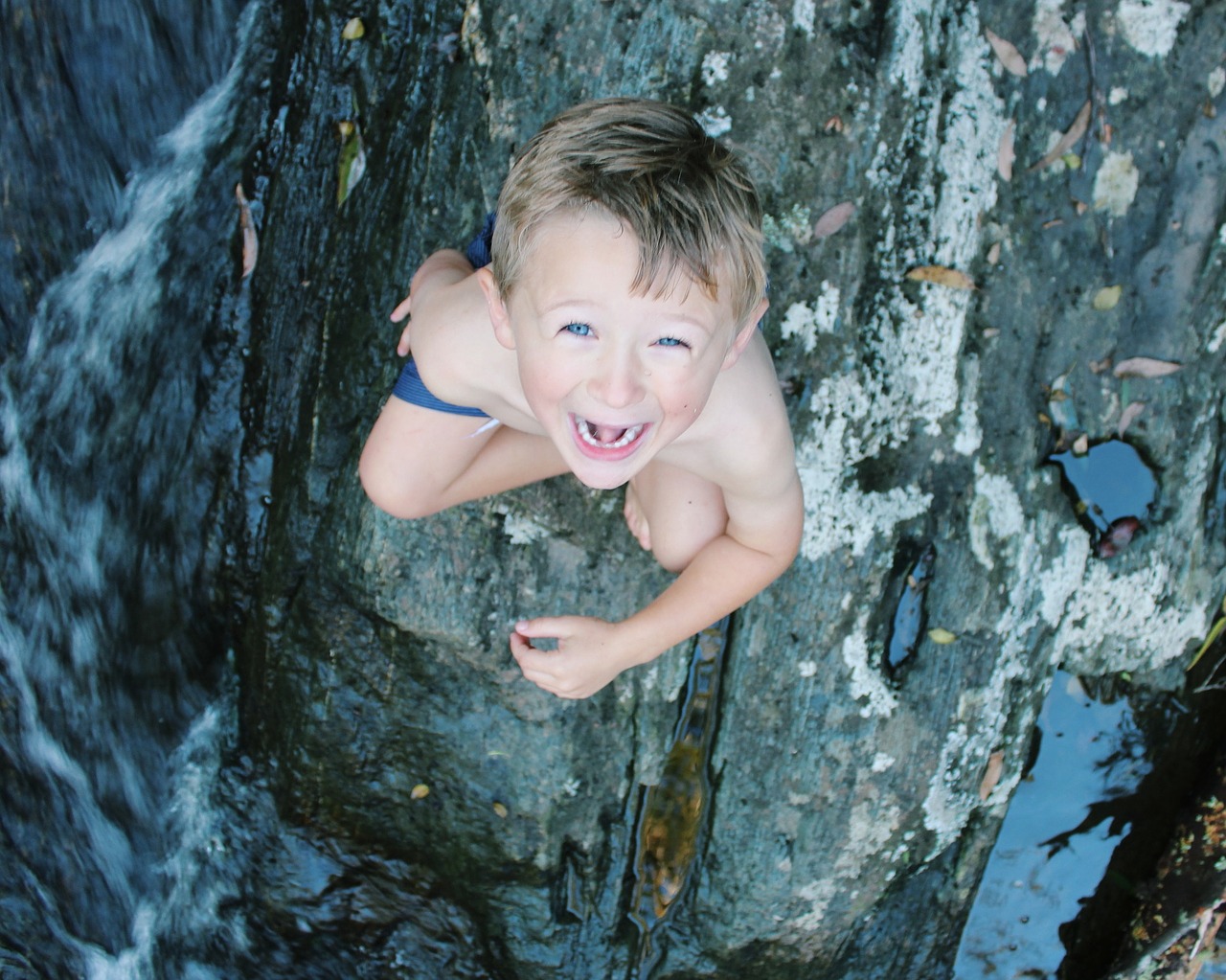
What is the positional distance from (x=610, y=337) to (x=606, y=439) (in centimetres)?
27

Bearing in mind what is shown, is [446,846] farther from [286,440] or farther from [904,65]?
[904,65]

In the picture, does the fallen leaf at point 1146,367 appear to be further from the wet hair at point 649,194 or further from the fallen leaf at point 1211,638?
the wet hair at point 649,194

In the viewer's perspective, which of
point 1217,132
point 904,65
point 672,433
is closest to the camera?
point 672,433

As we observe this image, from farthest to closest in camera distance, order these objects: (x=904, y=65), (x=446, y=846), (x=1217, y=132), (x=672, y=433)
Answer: (x=446, y=846), (x=1217, y=132), (x=904, y=65), (x=672, y=433)

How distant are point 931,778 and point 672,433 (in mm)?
1733

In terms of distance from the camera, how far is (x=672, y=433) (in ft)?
6.59

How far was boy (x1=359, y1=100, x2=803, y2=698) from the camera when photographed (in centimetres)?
185

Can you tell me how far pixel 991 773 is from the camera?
3205 mm

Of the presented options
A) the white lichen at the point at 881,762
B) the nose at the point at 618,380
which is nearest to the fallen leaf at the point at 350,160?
the nose at the point at 618,380

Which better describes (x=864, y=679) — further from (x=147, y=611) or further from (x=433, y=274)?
(x=147, y=611)

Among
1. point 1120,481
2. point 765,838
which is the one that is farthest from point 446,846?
point 1120,481

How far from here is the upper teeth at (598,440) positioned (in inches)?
79.4

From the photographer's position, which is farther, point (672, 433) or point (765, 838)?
point (765, 838)

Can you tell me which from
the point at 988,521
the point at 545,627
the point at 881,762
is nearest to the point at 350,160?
the point at 545,627
